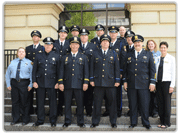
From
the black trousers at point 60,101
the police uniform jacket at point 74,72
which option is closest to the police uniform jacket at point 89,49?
the police uniform jacket at point 74,72

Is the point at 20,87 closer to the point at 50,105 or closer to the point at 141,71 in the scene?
the point at 50,105

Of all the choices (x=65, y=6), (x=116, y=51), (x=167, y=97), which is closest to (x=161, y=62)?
(x=167, y=97)

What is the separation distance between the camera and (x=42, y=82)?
4238mm

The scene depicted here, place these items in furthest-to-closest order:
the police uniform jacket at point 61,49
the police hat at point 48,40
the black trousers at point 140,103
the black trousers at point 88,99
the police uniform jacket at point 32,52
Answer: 1. the police uniform jacket at point 32,52
2. the police uniform jacket at point 61,49
3. the black trousers at point 88,99
4. the police hat at point 48,40
5. the black trousers at point 140,103

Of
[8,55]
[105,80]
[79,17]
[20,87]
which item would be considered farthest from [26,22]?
[105,80]

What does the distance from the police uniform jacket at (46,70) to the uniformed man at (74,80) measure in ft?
0.84

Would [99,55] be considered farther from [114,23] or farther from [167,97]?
[114,23]

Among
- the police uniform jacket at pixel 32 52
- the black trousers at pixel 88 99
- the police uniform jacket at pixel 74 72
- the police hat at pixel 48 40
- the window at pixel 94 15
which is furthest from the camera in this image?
the window at pixel 94 15

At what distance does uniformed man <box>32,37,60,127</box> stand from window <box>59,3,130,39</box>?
376cm

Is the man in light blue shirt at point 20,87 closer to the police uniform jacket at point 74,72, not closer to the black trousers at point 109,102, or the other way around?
the police uniform jacket at point 74,72

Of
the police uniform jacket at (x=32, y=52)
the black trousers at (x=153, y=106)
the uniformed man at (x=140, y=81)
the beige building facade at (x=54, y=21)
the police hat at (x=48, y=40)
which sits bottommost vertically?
the black trousers at (x=153, y=106)

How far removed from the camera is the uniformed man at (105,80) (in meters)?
3.97

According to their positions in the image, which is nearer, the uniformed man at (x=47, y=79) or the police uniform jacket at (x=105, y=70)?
the police uniform jacket at (x=105, y=70)

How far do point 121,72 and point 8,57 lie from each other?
5209 millimetres
